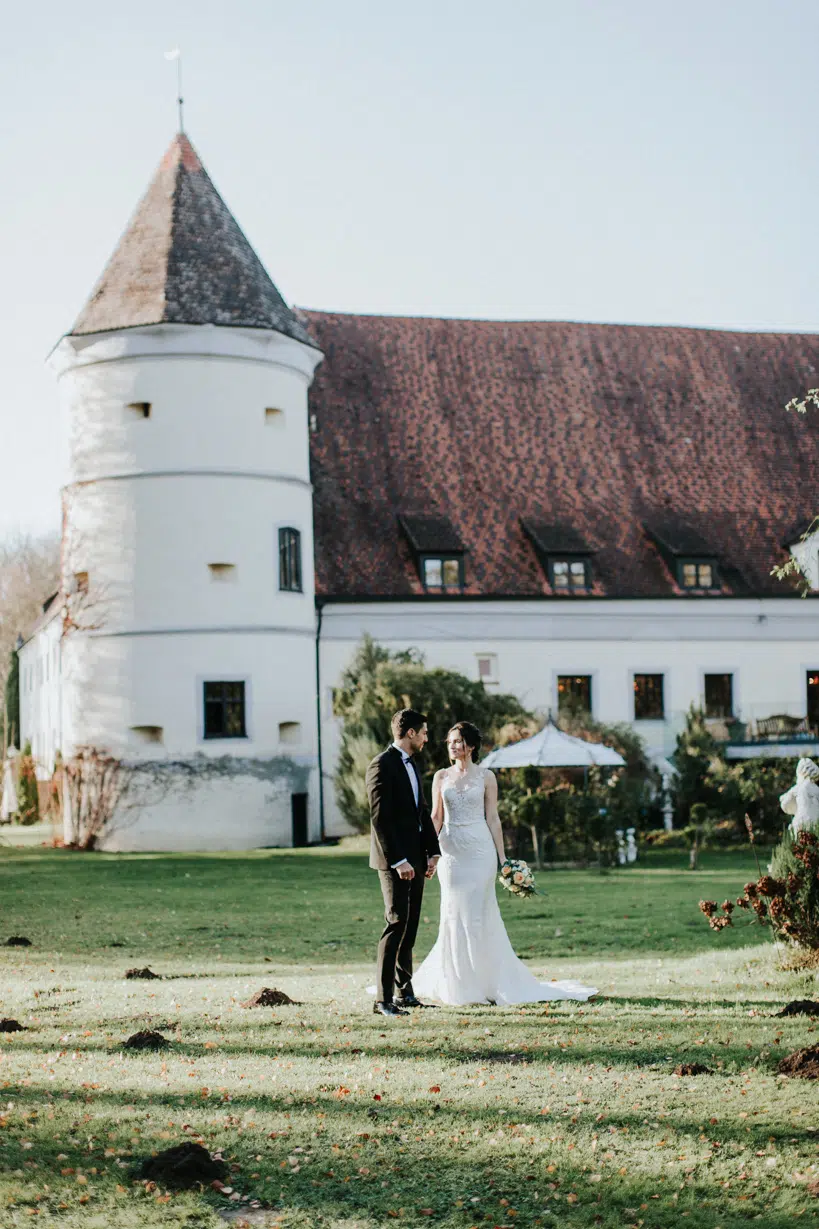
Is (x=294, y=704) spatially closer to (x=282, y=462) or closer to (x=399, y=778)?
(x=282, y=462)

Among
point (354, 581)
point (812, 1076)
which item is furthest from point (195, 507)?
point (812, 1076)

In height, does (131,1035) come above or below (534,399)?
below

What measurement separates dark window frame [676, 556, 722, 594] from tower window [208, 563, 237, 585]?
36.6 ft

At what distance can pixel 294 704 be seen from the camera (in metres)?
34.8

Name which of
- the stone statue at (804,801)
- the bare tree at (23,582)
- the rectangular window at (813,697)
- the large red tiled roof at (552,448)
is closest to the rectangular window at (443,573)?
the large red tiled roof at (552,448)

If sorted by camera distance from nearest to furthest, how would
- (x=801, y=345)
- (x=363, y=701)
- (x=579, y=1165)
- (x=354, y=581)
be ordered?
(x=579, y=1165)
(x=363, y=701)
(x=354, y=581)
(x=801, y=345)

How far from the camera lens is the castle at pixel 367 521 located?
3372 cm

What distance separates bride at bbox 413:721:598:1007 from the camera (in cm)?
1138

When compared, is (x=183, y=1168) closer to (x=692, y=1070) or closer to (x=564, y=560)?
(x=692, y=1070)

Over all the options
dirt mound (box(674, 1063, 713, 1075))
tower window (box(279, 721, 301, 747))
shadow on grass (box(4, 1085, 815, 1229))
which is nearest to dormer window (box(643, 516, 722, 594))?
tower window (box(279, 721, 301, 747))

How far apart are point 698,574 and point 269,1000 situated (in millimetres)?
28350

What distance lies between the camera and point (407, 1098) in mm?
7953

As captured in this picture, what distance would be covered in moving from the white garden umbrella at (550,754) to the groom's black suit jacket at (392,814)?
1627 cm

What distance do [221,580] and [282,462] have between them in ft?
10.2
